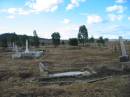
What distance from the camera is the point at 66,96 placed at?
9125mm

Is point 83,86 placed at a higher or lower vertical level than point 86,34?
lower

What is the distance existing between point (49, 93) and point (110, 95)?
8.19 feet

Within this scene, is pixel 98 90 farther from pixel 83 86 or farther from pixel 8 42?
pixel 8 42

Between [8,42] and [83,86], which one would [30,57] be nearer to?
[83,86]

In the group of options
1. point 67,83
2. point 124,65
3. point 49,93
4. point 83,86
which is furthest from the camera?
point 124,65

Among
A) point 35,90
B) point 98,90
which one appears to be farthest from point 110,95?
point 35,90

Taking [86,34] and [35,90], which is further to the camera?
[86,34]

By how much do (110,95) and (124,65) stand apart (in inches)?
284

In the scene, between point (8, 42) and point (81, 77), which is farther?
point (8, 42)

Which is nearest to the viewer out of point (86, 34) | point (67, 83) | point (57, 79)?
point (67, 83)

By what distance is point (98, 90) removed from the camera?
9.78 meters

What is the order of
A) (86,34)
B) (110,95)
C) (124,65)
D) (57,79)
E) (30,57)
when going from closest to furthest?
(110,95) < (57,79) < (124,65) < (30,57) < (86,34)

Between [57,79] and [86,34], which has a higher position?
[86,34]

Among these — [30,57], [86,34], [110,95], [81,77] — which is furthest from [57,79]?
[86,34]
